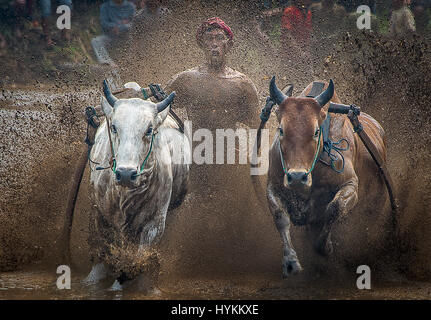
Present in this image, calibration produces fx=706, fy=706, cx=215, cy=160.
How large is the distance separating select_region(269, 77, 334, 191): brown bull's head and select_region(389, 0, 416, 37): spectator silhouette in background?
14.3 feet

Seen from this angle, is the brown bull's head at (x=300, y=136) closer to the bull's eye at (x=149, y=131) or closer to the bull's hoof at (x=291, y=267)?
the bull's hoof at (x=291, y=267)

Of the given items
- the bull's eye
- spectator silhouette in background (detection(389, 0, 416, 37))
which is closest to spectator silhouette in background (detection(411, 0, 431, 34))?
spectator silhouette in background (detection(389, 0, 416, 37))

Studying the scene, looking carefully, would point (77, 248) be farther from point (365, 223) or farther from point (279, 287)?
point (365, 223)

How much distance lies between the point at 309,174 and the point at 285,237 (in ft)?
1.87

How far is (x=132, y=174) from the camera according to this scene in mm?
5043

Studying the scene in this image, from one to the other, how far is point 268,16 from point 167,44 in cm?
173

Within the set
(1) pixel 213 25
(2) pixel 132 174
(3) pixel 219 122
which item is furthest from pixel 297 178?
(1) pixel 213 25

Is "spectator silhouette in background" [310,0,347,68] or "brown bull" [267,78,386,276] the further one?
"spectator silhouette in background" [310,0,347,68]

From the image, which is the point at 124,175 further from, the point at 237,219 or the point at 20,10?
the point at 20,10

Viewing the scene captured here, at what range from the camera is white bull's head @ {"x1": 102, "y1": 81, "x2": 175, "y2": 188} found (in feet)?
16.6

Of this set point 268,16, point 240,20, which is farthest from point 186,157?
point 268,16

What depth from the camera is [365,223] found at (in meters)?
6.43

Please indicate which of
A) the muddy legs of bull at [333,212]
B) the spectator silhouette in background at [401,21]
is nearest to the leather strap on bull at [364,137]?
the muddy legs of bull at [333,212]

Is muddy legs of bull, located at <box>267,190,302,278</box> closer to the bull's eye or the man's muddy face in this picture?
the bull's eye
